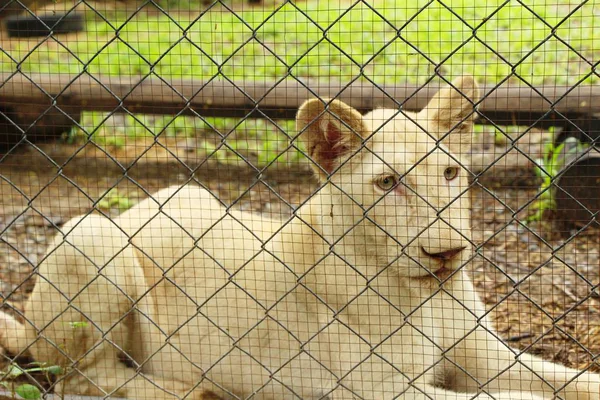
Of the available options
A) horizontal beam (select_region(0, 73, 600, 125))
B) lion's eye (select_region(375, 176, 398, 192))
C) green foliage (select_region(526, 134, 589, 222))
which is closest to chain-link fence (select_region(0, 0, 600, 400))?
lion's eye (select_region(375, 176, 398, 192))

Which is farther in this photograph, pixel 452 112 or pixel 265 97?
pixel 265 97

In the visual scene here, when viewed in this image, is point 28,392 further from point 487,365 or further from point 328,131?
point 487,365

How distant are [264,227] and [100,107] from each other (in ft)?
11.3

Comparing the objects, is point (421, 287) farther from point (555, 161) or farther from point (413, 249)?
point (555, 161)

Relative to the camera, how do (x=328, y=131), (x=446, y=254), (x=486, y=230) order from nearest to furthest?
(x=446, y=254), (x=328, y=131), (x=486, y=230)

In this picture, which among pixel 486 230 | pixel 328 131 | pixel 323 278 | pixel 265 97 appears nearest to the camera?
pixel 328 131

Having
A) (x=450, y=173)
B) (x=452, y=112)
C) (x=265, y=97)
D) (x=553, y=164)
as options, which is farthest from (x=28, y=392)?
(x=553, y=164)

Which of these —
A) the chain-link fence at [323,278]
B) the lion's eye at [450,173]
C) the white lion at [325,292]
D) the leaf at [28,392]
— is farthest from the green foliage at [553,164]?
the leaf at [28,392]

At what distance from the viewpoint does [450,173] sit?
3.16 metres

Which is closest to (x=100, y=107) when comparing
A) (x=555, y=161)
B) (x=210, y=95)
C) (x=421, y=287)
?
(x=210, y=95)

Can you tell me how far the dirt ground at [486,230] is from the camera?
4160 millimetres

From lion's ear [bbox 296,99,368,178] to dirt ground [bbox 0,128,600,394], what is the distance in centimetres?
33

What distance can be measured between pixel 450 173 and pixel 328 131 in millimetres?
555

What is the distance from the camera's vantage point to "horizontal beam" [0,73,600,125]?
18.5 feet
